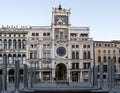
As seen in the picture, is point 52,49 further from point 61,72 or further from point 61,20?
point 61,20

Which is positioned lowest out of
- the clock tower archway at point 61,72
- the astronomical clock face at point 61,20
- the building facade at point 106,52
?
the clock tower archway at point 61,72

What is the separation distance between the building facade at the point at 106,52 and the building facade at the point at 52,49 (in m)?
4.27

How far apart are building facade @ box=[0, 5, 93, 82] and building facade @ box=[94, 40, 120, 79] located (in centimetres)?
427

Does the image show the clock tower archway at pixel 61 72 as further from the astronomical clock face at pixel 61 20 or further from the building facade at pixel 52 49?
the astronomical clock face at pixel 61 20

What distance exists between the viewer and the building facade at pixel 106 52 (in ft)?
331

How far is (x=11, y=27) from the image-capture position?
9756cm

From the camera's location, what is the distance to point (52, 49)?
317 feet

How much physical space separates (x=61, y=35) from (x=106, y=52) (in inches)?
566

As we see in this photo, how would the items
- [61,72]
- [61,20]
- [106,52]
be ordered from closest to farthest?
[61,72], [61,20], [106,52]

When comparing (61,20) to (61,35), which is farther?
(61,20)

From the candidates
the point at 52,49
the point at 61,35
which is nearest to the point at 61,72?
the point at 52,49

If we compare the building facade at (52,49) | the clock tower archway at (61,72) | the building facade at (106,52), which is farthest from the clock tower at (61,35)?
the building facade at (106,52)

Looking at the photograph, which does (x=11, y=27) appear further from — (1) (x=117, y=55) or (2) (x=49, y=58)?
(1) (x=117, y=55)

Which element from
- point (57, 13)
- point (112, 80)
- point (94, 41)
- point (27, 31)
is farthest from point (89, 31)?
point (112, 80)
